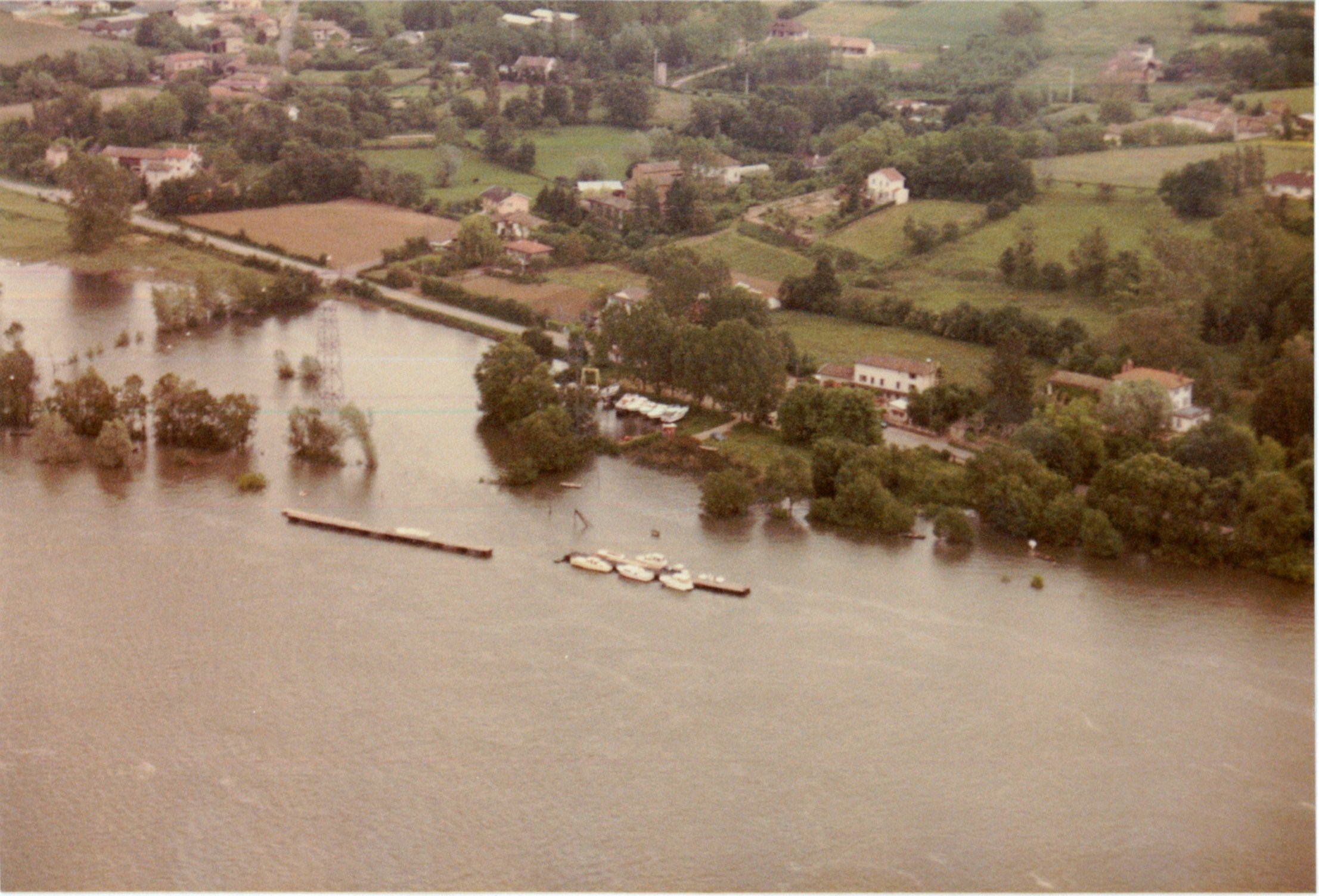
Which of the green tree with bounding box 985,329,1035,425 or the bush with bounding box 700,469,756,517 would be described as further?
the green tree with bounding box 985,329,1035,425

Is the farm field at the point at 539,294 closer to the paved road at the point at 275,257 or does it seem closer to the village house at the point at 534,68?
the paved road at the point at 275,257

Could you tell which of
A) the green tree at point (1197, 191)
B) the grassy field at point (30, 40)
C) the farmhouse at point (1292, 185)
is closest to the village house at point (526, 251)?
the green tree at point (1197, 191)

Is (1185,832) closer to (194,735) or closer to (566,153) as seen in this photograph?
(194,735)

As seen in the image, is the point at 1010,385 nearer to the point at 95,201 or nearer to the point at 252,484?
the point at 252,484

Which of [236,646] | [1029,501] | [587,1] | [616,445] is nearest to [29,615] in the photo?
[236,646]

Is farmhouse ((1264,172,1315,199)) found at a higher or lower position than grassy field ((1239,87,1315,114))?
lower

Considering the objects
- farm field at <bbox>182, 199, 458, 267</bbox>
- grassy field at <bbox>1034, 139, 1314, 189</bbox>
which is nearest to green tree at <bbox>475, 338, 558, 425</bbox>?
farm field at <bbox>182, 199, 458, 267</bbox>

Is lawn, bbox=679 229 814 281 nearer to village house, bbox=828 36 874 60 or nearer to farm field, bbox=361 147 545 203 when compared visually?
farm field, bbox=361 147 545 203
